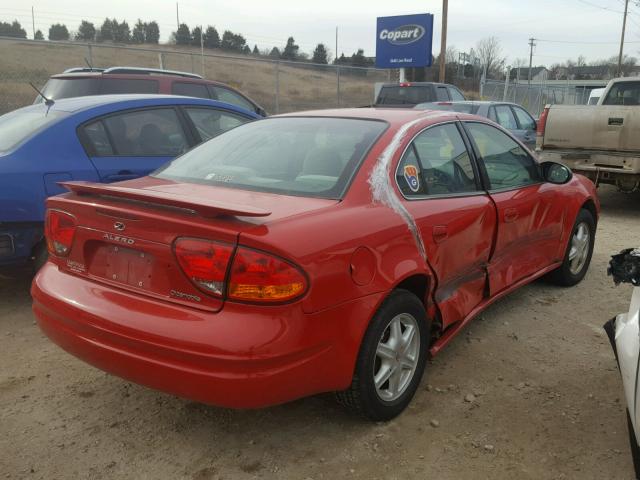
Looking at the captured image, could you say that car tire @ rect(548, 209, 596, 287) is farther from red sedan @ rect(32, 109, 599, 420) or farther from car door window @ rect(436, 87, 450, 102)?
car door window @ rect(436, 87, 450, 102)

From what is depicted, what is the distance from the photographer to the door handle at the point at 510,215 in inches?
146

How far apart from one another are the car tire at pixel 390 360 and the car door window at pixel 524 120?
983 centimetres

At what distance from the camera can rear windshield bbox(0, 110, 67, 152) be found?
4242 millimetres

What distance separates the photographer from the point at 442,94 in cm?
1427

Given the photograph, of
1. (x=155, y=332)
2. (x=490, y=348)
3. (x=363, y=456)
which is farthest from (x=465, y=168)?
(x=155, y=332)

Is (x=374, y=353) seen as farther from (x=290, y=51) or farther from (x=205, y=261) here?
(x=290, y=51)

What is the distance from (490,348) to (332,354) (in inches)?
67.6

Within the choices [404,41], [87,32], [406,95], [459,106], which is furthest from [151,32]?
[459,106]

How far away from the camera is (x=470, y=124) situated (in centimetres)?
377

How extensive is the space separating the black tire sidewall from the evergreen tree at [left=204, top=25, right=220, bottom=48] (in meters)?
55.8

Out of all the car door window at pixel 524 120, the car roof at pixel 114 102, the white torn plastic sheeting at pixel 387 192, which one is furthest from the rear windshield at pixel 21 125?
the car door window at pixel 524 120

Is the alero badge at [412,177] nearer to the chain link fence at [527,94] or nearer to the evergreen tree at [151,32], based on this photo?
the chain link fence at [527,94]

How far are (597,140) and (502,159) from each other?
4722 mm

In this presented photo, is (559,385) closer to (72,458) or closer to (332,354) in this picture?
(332,354)
